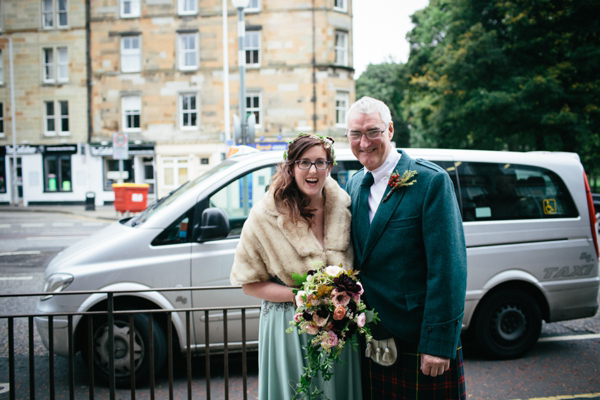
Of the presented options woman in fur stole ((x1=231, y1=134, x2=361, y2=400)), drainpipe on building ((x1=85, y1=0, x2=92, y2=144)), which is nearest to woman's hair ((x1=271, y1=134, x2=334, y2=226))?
woman in fur stole ((x1=231, y1=134, x2=361, y2=400))

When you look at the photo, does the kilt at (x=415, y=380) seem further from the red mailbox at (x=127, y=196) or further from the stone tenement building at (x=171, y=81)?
the stone tenement building at (x=171, y=81)

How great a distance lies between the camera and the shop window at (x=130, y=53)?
2634cm

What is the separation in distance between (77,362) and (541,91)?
752 inches

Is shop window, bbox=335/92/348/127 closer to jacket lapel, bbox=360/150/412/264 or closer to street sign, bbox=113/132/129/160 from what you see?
street sign, bbox=113/132/129/160

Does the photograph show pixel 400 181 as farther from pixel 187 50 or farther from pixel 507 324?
pixel 187 50

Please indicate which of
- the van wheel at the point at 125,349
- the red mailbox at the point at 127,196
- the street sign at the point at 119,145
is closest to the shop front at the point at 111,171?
the street sign at the point at 119,145

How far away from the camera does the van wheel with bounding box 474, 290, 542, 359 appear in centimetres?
447

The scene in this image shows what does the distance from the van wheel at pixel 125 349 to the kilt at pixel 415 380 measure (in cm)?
236

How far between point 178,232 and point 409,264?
2.50m

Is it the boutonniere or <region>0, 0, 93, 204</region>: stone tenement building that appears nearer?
the boutonniere

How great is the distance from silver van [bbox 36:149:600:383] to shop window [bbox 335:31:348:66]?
22.4 meters

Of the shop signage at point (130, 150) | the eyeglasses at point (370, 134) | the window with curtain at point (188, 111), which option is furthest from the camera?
the shop signage at point (130, 150)

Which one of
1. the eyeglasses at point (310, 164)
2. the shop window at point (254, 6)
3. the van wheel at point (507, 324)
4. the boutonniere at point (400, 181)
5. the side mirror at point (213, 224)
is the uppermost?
the shop window at point (254, 6)

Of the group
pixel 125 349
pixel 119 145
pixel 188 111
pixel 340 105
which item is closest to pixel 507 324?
pixel 125 349
